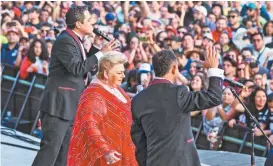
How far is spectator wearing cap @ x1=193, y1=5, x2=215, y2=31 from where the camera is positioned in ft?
47.1

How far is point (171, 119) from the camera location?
6.52m

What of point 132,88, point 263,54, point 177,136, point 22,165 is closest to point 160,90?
point 177,136

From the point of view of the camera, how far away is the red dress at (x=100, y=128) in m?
7.25

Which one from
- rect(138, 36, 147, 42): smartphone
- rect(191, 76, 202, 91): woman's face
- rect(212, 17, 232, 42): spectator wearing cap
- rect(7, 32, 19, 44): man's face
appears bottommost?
rect(191, 76, 202, 91): woman's face

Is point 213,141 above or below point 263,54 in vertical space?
below

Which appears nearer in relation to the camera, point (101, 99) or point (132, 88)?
point (101, 99)

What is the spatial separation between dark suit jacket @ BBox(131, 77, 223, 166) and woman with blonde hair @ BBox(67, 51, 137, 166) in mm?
663

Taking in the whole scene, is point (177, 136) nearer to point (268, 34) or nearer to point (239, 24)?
point (268, 34)

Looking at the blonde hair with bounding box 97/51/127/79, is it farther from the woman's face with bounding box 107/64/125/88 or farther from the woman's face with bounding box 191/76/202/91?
the woman's face with bounding box 191/76/202/91

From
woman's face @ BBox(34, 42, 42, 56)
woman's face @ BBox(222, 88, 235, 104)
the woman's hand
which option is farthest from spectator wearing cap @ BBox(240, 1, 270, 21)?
the woman's hand

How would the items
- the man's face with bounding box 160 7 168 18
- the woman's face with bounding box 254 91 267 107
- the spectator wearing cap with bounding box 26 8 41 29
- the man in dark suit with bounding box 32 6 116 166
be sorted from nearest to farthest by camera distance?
the man in dark suit with bounding box 32 6 116 166
the woman's face with bounding box 254 91 267 107
the man's face with bounding box 160 7 168 18
the spectator wearing cap with bounding box 26 8 41 29

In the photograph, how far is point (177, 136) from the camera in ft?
21.4

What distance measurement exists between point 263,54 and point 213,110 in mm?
2060

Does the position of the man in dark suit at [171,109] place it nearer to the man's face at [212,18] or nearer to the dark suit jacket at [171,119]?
the dark suit jacket at [171,119]
